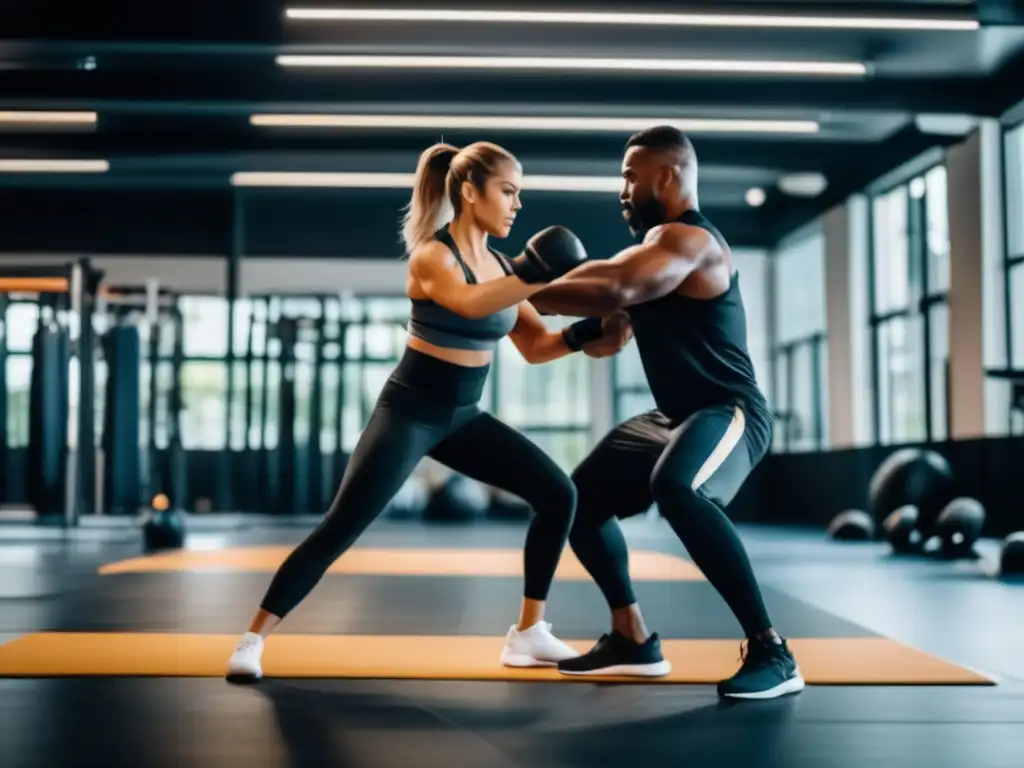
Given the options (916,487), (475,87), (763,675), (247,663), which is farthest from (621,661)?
(475,87)

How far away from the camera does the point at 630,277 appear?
2.48m

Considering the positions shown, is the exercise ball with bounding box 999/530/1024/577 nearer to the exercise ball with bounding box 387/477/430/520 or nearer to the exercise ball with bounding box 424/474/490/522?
the exercise ball with bounding box 424/474/490/522

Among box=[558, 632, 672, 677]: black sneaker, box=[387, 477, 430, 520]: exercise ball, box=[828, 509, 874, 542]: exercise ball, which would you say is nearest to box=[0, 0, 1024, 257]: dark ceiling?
box=[828, 509, 874, 542]: exercise ball

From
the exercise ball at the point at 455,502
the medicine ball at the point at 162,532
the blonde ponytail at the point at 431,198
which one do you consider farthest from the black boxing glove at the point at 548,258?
the exercise ball at the point at 455,502

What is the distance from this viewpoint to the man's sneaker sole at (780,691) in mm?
2504

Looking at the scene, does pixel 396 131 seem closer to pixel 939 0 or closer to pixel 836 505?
pixel 939 0

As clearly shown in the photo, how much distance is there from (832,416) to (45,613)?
9137 mm

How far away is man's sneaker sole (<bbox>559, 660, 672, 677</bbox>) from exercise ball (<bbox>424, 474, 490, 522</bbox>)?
9239mm

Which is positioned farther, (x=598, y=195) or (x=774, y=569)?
(x=598, y=195)

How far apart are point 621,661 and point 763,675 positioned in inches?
16.0

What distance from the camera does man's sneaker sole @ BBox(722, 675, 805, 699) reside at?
2.50 meters

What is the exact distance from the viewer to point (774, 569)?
250 inches

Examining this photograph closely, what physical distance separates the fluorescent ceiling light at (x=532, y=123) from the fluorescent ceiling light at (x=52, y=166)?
2444 millimetres

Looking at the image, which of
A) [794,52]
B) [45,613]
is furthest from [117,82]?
[45,613]
